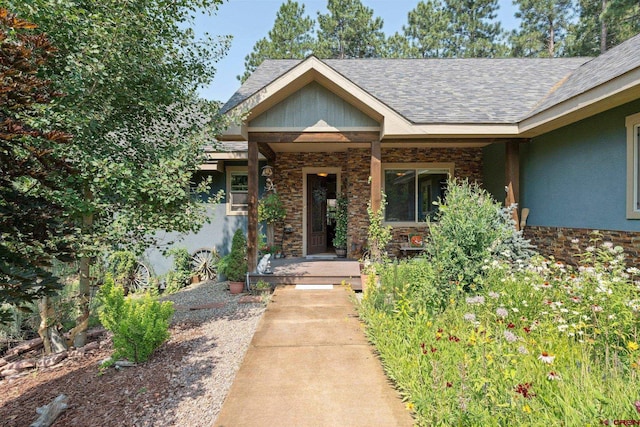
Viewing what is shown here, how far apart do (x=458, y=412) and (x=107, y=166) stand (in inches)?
149

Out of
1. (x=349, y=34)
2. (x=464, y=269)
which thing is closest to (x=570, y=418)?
(x=464, y=269)

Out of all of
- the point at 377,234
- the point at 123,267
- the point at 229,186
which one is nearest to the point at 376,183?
the point at 377,234

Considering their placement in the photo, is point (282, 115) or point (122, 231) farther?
point (282, 115)

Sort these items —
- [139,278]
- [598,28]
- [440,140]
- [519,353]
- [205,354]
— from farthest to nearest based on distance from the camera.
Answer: [598,28] → [139,278] → [440,140] → [205,354] → [519,353]

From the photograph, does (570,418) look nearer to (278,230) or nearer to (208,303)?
(208,303)

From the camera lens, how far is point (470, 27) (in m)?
21.4

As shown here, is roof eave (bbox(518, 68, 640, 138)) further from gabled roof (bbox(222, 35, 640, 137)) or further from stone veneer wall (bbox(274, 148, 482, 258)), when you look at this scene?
stone veneer wall (bbox(274, 148, 482, 258))

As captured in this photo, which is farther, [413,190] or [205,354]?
[413,190]

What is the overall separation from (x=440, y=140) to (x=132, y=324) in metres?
6.56

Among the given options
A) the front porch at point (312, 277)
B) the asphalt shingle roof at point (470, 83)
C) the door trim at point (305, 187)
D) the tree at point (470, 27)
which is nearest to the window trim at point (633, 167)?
the asphalt shingle roof at point (470, 83)

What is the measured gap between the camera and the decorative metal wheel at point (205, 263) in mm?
8375

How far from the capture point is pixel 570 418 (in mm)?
1898

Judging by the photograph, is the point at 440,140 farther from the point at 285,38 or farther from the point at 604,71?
the point at 285,38

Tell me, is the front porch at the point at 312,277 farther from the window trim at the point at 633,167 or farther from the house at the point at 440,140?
the window trim at the point at 633,167
